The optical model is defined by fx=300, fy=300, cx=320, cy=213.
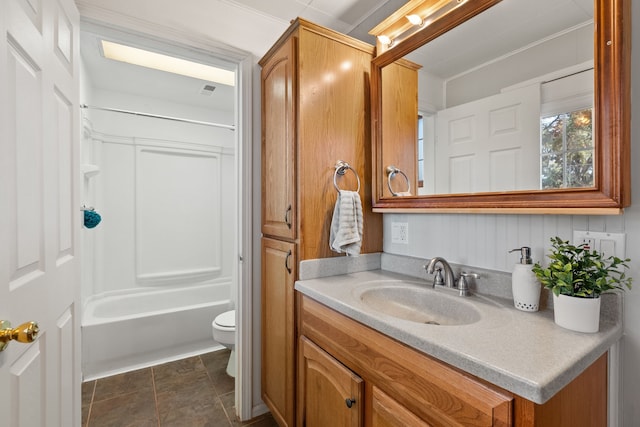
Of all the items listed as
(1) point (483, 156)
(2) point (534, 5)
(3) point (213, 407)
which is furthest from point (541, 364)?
(3) point (213, 407)

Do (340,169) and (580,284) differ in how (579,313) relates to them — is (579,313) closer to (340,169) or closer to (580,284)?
(580,284)

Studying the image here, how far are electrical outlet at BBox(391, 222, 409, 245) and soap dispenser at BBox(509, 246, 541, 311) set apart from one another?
0.59 meters

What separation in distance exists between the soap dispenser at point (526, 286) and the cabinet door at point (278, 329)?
2.86 ft

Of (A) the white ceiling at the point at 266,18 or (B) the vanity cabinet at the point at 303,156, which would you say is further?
(B) the vanity cabinet at the point at 303,156

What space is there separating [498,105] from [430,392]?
0.99m

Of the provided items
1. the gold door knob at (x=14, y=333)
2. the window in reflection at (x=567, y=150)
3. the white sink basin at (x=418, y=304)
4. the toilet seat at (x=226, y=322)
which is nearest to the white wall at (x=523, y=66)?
the window in reflection at (x=567, y=150)

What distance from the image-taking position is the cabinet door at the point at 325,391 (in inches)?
40.1

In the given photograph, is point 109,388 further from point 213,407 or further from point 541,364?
point 541,364

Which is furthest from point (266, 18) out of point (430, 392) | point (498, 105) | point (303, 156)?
point (430, 392)

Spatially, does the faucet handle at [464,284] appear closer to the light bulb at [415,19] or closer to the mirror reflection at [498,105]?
the mirror reflection at [498,105]

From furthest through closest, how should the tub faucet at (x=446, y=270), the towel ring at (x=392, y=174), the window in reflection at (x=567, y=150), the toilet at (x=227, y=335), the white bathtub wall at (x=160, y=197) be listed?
the white bathtub wall at (x=160, y=197)
the toilet at (x=227, y=335)
the towel ring at (x=392, y=174)
the tub faucet at (x=446, y=270)
the window in reflection at (x=567, y=150)

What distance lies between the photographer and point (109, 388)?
2008 millimetres

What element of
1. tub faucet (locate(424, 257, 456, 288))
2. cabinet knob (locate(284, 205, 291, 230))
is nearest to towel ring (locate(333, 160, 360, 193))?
cabinet knob (locate(284, 205, 291, 230))

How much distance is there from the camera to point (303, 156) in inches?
54.4
